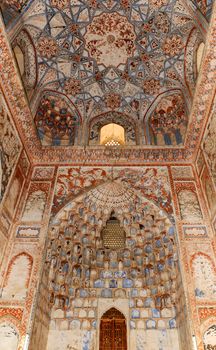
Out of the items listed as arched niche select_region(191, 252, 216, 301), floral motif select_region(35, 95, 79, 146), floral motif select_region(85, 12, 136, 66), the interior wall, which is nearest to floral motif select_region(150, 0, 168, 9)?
floral motif select_region(85, 12, 136, 66)

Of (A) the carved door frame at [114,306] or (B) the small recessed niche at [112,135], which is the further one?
(B) the small recessed niche at [112,135]

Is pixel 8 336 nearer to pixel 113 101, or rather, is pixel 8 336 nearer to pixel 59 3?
pixel 113 101

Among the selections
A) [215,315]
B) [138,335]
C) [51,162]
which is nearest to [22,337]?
[138,335]

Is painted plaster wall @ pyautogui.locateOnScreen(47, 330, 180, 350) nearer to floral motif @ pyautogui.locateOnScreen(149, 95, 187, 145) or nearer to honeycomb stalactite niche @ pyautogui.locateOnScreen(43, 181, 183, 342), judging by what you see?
honeycomb stalactite niche @ pyautogui.locateOnScreen(43, 181, 183, 342)

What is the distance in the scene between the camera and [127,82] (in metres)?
10.3

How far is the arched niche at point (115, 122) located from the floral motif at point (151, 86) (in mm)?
1104

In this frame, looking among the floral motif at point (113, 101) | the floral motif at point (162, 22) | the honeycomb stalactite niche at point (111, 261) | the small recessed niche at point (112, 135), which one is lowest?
the honeycomb stalactite niche at point (111, 261)

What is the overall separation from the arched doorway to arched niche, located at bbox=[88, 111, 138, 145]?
5142mm

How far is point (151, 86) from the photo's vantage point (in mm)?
10172

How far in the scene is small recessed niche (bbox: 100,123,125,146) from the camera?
999 cm

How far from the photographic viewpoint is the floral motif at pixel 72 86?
10.1 metres

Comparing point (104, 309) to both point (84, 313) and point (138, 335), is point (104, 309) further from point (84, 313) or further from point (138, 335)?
point (138, 335)

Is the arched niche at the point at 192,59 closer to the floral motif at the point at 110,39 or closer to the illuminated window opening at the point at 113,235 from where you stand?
the floral motif at the point at 110,39

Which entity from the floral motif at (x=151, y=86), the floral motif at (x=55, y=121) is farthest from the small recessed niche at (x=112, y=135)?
the floral motif at (x=151, y=86)
